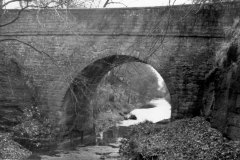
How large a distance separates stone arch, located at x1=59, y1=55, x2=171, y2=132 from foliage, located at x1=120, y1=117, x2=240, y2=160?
Answer: 2.53 meters

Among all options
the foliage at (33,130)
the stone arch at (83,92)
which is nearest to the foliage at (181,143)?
the stone arch at (83,92)

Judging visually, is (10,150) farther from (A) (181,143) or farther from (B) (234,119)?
(B) (234,119)

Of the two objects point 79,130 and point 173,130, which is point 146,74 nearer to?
point 79,130

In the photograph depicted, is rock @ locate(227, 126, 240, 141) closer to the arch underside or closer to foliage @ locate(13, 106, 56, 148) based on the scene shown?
the arch underside

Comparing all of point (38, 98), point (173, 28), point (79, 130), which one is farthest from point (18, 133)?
point (173, 28)

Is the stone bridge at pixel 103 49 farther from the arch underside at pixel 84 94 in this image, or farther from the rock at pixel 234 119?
the rock at pixel 234 119

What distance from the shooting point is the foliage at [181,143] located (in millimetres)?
6896

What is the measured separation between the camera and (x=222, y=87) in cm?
798

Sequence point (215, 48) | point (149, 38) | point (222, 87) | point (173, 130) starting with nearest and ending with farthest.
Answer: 1. point (222, 87)
2. point (173, 130)
3. point (215, 48)
4. point (149, 38)

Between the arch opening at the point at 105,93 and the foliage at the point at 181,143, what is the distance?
2.13 meters

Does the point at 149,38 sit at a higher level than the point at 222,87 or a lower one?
higher

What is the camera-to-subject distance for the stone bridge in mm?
10016

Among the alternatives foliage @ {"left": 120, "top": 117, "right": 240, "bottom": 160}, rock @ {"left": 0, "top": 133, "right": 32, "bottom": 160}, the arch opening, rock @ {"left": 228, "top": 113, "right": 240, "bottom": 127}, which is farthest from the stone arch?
rock @ {"left": 228, "top": 113, "right": 240, "bottom": 127}

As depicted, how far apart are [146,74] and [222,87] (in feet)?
80.4
